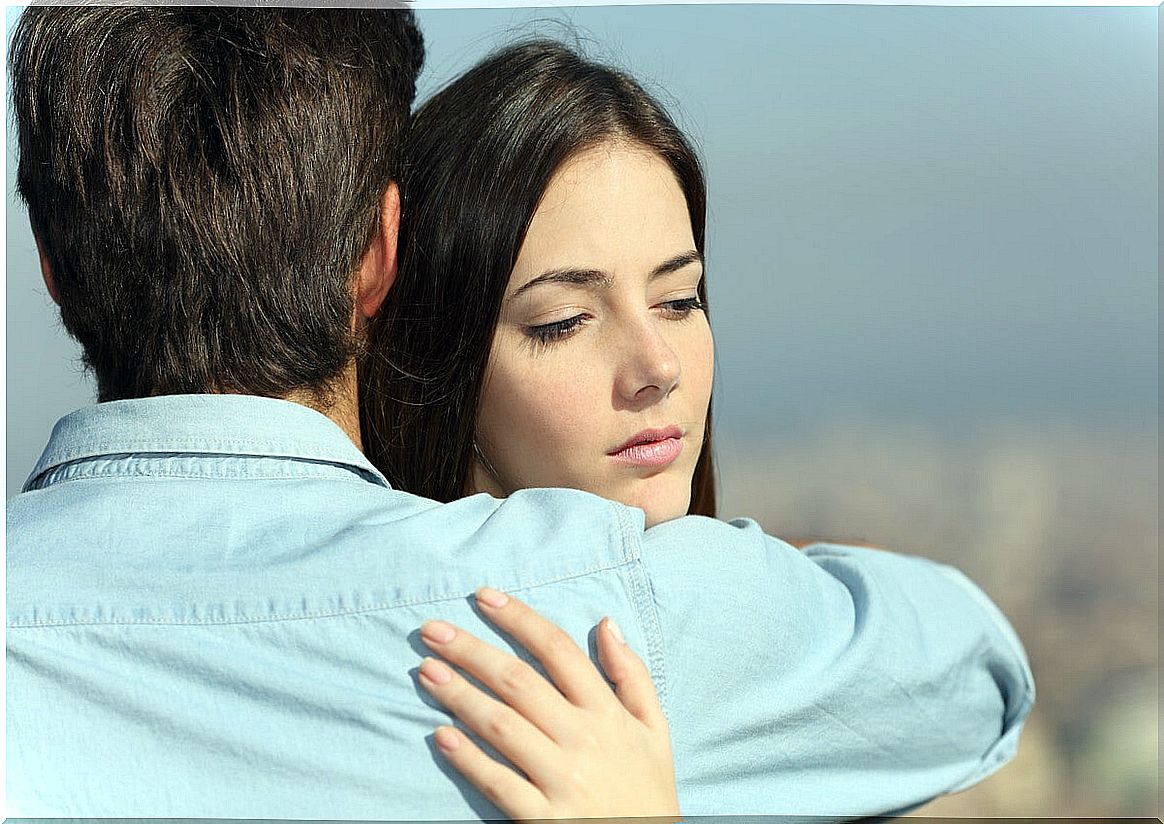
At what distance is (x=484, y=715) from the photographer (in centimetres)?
72

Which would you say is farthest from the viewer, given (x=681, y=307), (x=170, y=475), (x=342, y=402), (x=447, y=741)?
(x=681, y=307)

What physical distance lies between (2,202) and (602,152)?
65 centimetres

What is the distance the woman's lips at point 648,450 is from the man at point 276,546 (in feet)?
0.77

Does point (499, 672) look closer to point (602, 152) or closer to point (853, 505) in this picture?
point (602, 152)

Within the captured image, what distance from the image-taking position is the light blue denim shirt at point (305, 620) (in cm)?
72

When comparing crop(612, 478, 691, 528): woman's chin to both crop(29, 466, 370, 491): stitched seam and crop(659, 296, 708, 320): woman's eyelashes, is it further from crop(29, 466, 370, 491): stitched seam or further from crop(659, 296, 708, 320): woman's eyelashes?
crop(29, 466, 370, 491): stitched seam

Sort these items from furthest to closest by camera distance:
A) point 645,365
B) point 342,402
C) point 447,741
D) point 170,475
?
point 645,365
point 342,402
point 170,475
point 447,741

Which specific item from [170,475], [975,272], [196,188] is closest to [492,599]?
[170,475]

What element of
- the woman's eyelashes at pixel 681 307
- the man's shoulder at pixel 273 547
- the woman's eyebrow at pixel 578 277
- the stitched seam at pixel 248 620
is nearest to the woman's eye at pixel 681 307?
the woman's eyelashes at pixel 681 307

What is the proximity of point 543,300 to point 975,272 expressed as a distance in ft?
1.82

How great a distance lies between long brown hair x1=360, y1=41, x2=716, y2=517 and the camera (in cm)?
116

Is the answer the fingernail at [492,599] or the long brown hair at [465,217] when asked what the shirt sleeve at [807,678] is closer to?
the fingernail at [492,599]

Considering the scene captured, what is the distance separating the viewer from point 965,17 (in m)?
1.23

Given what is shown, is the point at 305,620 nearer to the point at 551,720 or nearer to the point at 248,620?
the point at 248,620
